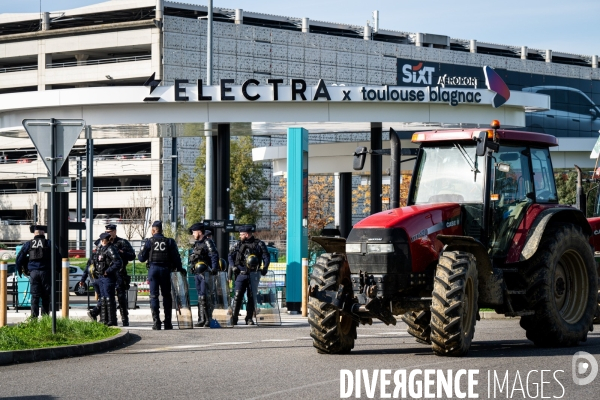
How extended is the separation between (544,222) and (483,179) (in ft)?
3.02

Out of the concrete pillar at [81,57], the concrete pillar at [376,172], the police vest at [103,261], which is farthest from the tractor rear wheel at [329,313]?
the concrete pillar at [81,57]

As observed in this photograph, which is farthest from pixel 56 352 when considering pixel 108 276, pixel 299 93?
pixel 299 93

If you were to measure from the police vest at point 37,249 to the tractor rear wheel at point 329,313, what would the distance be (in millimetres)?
8640

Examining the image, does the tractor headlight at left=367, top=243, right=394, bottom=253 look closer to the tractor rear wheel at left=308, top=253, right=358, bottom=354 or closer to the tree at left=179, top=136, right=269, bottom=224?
the tractor rear wheel at left=308, top=253, right=358, bottom=354

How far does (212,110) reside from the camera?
27703 mm

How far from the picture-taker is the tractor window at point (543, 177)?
14.1 m

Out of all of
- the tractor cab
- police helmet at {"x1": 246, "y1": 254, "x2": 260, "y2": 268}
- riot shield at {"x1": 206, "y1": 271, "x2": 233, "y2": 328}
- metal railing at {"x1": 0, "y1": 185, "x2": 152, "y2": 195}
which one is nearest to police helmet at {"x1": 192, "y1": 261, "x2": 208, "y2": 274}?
riot shield at {"x1": 206, "y1": 271, "x2": 233, "y2": 328}

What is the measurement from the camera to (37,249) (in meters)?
20.0

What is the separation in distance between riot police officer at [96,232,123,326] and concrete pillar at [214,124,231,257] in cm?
939

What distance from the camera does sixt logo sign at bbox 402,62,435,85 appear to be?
93938 mm

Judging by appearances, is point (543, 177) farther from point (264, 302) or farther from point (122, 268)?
point (122, 268)

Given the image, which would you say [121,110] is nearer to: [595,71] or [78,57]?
[78,57]

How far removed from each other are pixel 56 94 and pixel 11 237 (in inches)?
2186

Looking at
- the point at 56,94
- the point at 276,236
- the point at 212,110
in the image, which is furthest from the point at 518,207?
the point at 276,236
